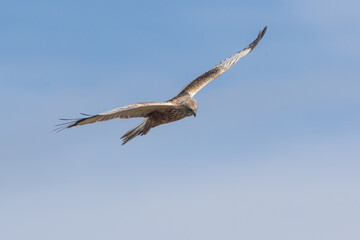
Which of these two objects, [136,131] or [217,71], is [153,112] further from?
[217,71]

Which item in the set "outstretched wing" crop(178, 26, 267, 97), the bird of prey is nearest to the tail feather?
the bird of prey

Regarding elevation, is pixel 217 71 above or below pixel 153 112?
above

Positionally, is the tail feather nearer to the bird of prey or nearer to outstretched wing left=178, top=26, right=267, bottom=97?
the bird of prey

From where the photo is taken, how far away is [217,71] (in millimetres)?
21109

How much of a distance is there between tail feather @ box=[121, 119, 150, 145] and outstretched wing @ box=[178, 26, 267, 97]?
2.27m

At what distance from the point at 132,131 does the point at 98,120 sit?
2.25 meters

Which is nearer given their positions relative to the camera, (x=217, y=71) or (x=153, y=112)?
(x=153, y=112)

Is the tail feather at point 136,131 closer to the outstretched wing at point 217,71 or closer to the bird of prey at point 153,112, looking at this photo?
the bird of prey at point 153,112

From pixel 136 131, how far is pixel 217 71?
5.02m

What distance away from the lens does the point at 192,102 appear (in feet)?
56.4

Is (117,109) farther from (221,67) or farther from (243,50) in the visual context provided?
(243,50)

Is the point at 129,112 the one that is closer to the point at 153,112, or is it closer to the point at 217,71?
the point at 153,112

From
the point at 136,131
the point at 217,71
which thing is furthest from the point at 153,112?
the point at 217,71

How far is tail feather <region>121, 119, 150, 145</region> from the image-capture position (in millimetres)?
16906
